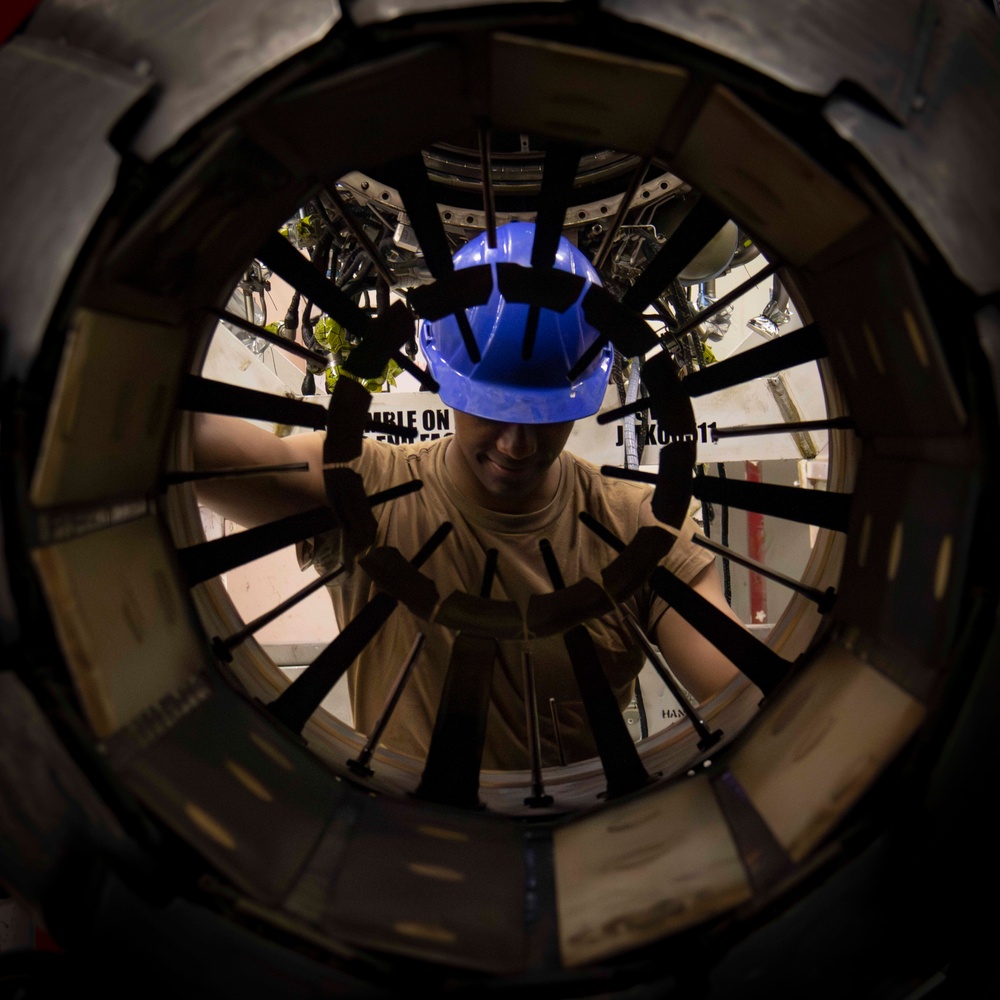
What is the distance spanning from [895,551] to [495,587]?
2.64 ft

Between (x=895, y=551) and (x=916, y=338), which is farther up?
(x=916, y=338)

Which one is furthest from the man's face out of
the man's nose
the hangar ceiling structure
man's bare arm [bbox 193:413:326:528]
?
the hangar ceiling structure

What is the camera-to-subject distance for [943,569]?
392 mm

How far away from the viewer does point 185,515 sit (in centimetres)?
77

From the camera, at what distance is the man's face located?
107 centimetres

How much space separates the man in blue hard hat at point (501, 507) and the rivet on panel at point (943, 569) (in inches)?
26.0

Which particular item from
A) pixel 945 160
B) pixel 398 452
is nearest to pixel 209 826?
pixel 945 160

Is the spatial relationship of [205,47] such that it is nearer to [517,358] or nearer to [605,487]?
[517,358]

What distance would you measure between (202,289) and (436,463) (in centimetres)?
86

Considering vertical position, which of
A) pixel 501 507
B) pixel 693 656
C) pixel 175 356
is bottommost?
pixel 693 656

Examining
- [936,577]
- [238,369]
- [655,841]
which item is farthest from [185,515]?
[238,369]

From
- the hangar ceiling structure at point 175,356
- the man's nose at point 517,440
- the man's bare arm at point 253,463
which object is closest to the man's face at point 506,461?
the man's nose at point 517,440

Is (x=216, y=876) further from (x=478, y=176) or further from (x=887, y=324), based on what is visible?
(x=478, y=176)

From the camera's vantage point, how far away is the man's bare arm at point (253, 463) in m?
1.01
